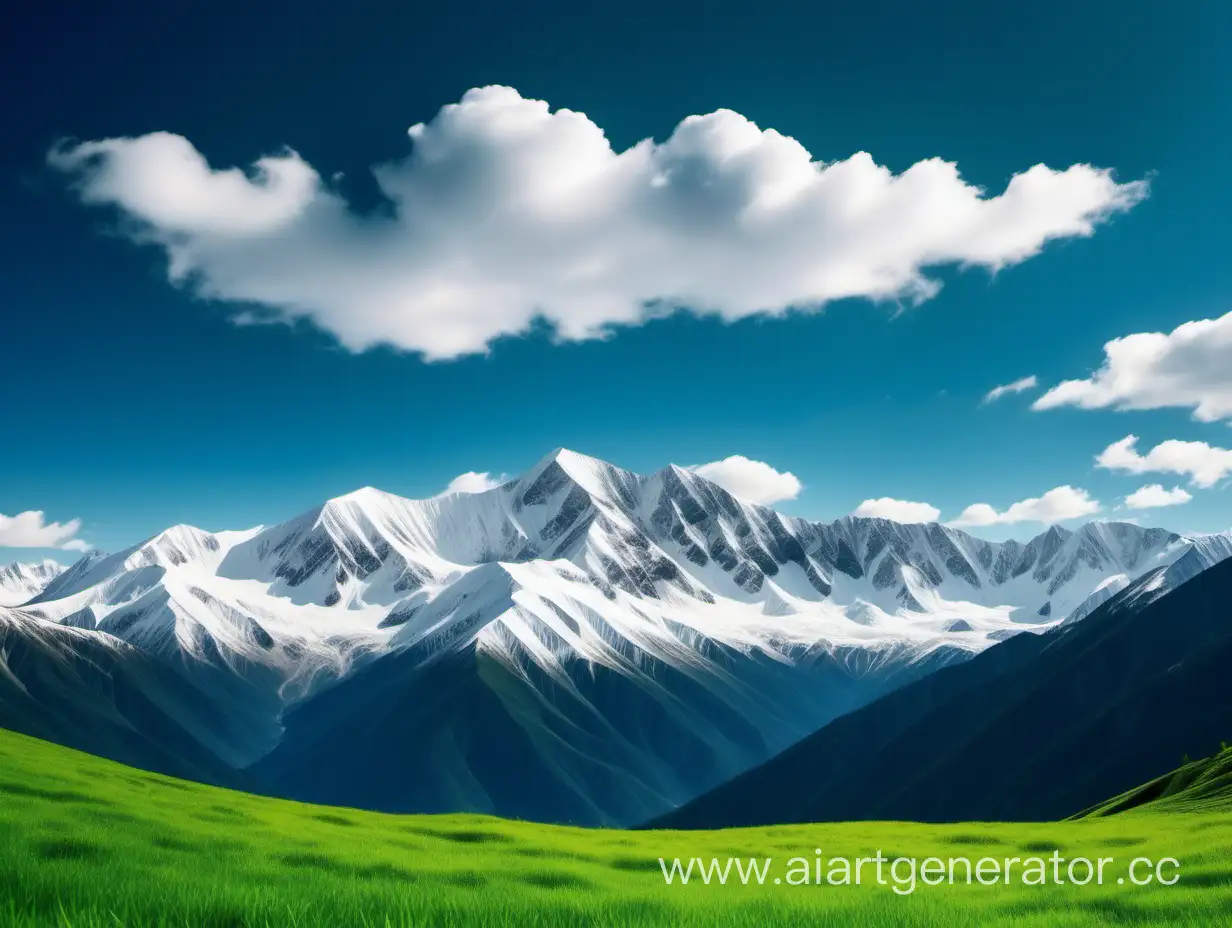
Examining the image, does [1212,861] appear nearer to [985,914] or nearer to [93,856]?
[985,914]

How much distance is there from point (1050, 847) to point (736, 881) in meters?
21.7

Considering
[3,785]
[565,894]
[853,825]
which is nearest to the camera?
[565,894]

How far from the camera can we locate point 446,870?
960 inches

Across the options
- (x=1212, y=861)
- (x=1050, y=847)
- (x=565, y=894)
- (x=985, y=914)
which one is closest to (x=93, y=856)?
(x=565, y=894)

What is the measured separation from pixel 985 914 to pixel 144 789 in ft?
153

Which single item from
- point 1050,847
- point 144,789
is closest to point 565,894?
point 1050,847

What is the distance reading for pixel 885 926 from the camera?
12781mm

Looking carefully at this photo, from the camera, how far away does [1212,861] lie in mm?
24391

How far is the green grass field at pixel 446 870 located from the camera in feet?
41.4

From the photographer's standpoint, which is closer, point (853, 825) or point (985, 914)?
point (985, 914)

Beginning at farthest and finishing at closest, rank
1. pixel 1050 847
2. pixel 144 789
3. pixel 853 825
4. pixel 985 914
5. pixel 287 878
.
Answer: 1. pixel 853 825
2. pixel 144 789
3. pixel 1050 847
4. pixel 287 878
5. pixel 985 914

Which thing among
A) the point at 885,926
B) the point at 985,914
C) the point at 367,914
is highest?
the point at 367,914

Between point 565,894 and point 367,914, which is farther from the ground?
point 367,914

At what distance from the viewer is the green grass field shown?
12.6 m
